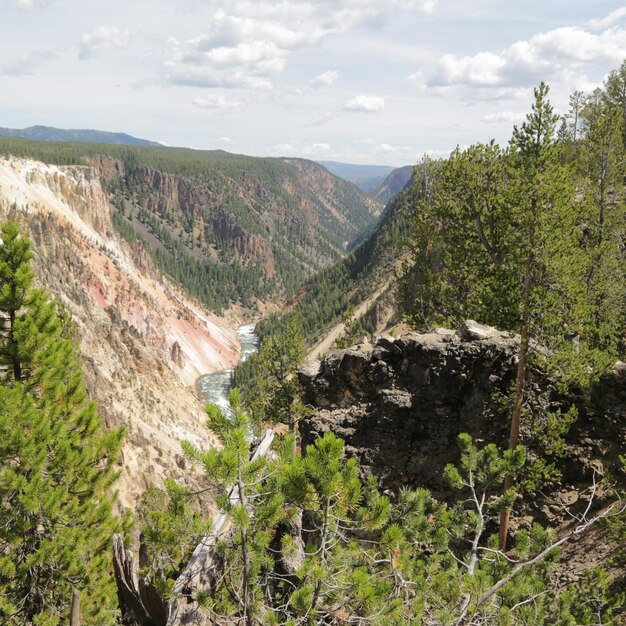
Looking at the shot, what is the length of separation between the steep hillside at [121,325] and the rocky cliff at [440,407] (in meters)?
20.9

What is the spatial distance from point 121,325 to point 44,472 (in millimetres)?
63242

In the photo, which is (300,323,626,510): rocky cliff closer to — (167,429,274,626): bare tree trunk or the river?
(167,429,274,626): bare tree trunk

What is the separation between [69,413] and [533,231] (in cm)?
1380

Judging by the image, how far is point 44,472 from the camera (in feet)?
42.3

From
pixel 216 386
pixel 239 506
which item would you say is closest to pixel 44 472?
pixel 239 506

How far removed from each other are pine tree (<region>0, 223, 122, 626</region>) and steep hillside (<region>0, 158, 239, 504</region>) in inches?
747

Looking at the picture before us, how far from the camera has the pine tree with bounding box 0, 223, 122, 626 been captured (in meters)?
12.1

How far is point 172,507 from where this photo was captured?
7785 millimetres

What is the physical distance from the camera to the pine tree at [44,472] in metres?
12.1

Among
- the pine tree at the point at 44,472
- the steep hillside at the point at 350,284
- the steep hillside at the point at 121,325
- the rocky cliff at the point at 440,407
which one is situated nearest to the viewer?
the pine tree at the point at 44,472

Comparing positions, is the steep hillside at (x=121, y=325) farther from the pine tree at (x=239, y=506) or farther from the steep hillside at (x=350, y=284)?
the pine tree at (x=239, y=506)

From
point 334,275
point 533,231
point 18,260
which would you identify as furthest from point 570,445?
point 334,275

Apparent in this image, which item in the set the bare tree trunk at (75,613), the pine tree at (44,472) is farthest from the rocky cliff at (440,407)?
the bare tree trunk at (75,613)

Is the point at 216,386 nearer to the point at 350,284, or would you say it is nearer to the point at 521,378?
the point at 350,284
